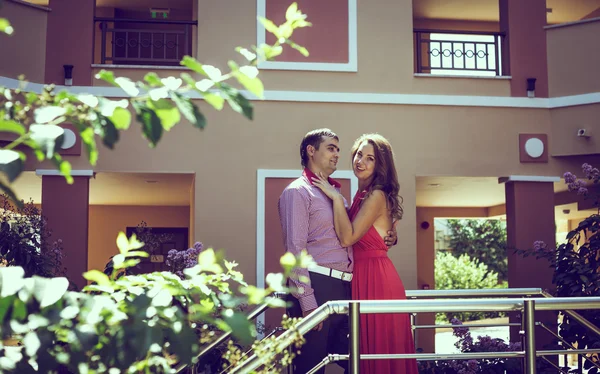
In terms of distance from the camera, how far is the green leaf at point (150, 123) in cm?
135

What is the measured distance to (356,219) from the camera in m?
3.92

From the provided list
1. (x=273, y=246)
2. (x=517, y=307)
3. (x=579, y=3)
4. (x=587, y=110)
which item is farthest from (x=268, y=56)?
(x=579, y=3)

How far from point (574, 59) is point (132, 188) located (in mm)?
6210

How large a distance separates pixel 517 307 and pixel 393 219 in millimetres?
995

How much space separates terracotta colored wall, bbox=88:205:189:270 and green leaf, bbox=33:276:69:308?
12724 mm

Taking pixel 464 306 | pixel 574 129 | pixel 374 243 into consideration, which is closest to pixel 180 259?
pixel 374 243

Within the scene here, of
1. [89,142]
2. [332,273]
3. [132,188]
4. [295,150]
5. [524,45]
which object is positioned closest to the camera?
[89,142]

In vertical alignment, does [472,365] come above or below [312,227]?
below

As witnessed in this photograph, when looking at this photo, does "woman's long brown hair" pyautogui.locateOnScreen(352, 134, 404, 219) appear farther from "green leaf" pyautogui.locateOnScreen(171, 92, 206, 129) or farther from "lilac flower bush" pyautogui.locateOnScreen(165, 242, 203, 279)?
"lilac flower bush" pyautogui.locateOnScreen(165, 242, 203, 279)

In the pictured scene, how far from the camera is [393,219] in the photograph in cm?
408

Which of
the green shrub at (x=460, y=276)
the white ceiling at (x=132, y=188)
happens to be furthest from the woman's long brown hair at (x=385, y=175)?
the green shrub at (x=460, y=276)

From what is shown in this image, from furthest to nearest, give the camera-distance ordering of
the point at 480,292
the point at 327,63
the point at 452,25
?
the point at 452,25 < the point at 327,63 < the point at 480,292

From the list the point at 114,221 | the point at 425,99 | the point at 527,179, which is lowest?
the point at 114,221

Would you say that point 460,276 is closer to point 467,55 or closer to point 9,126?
point 467,55
